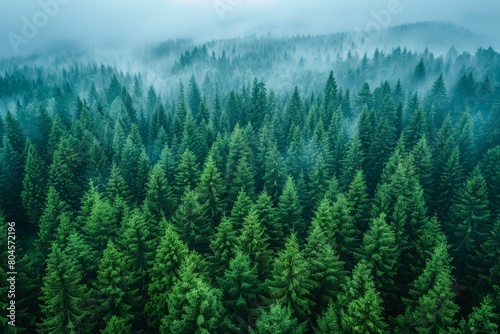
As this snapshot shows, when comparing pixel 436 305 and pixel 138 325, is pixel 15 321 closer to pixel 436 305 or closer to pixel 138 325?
pixel 138 325

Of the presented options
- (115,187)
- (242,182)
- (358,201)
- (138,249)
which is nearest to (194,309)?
(138,249)

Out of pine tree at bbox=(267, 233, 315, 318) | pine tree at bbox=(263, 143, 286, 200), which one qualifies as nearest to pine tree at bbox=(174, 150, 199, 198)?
pine tree at bbox=(263, 143, 286, 200)

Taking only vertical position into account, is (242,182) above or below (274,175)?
above

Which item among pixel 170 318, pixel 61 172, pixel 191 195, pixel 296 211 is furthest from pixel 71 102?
pixel 170 318

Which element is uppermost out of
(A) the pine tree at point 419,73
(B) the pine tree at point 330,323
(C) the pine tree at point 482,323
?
(C) the pine tree at point 482,323

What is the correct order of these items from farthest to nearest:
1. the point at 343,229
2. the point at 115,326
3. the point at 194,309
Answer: the point at 343,229, the point at 115,326, the point at 194,309

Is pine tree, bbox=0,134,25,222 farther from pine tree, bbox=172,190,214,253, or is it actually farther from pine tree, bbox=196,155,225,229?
pine tree, bbox=196,155,225,229

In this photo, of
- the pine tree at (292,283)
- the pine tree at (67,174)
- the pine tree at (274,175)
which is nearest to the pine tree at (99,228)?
the pine tree at (67,174)

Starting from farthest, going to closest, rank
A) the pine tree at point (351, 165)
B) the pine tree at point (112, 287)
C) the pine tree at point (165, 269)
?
the pine tree at point (351, 165) → the pine tree at point (165, 269) → the pine tree at point (112, 287)

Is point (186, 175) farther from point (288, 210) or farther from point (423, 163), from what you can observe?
point (423, 163)

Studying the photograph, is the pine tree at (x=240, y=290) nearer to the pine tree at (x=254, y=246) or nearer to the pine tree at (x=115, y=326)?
the pine tree at (x=254, y=246)

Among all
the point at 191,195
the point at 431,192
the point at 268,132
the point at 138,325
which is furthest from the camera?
the point at 268,132
